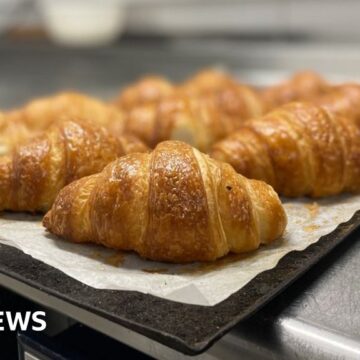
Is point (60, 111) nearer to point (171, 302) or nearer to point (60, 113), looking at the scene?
point (60, 113)

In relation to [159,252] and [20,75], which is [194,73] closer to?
[20,75]

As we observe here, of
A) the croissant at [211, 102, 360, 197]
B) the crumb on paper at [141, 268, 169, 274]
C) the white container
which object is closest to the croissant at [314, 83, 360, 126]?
the croissant at [211, 102, 360, 197]

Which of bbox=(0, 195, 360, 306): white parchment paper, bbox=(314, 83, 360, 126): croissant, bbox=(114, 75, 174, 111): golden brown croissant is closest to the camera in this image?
bbox=(0, 195, 360, 306): white parchment paper

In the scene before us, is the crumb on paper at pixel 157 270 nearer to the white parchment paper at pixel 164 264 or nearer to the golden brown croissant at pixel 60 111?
the white parchment paper at pixel 164 264

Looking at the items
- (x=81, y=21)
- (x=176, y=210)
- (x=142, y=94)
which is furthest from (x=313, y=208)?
(x=81, y=21)

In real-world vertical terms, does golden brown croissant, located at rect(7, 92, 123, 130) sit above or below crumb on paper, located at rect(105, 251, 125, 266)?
above

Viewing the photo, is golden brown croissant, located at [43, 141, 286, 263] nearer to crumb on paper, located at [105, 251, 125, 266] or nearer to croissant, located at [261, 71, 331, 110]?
crumb on paper, located at [105, 251, 125, 266]
